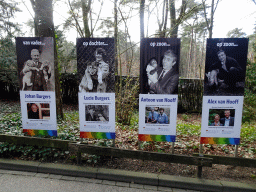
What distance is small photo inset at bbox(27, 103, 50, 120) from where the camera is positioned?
14.2 ft

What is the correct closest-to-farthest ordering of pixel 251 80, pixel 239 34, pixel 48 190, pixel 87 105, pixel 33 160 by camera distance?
pixel 48 190 < pixel 87 105 < pixel 33 160 < pixel 251 80 < pixel 239 34

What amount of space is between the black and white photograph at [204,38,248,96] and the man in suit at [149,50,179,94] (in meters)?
0.60

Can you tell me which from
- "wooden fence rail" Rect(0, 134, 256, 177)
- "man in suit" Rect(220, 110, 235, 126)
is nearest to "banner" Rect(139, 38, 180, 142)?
"wooden fence rail" Rect(0, 134, 256, 177)

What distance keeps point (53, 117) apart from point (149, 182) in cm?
262

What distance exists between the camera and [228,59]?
3.52 metres

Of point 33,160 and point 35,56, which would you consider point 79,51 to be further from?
point 33,160

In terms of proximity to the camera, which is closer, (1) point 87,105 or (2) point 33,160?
(1) point 87,105

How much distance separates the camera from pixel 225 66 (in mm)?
3543

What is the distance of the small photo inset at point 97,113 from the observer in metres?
4.05

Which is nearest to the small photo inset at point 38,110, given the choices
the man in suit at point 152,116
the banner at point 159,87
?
the banner at point 159,87

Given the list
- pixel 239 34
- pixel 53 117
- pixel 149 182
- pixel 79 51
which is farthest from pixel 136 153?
pixel 239 34

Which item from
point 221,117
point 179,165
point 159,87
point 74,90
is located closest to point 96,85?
point 159,87

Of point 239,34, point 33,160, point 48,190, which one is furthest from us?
point 239,34

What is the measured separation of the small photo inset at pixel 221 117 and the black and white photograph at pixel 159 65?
35.1 inches
